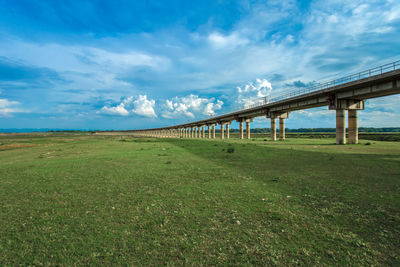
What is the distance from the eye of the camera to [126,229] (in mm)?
4309

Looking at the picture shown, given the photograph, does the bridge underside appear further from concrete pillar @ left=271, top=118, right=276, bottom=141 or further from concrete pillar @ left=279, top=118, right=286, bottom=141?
concrete pillar @ left=279, top=118, right=286, bottom=141

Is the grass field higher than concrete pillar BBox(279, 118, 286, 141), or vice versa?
concrete pillar BBox(279, 118, 286, 141)

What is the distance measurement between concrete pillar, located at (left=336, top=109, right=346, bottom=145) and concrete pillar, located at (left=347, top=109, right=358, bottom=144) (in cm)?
103

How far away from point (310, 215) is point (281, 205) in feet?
2.67

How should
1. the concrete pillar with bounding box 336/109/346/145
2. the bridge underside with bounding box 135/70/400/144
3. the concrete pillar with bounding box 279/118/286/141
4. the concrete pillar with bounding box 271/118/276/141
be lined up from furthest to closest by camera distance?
1. the concrete pillar with bounding box 279/118/286/141
2. the concrete pillar with bounding box 271/118/276/141
3. the concrete pillar with bounding box 336/109/346/145
4. the bridge underside with bounding box 135/70/400/144

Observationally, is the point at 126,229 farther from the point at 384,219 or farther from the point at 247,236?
the point at 384,219

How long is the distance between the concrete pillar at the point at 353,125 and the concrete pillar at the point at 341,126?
1031 mm

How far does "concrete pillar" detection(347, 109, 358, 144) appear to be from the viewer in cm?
3295

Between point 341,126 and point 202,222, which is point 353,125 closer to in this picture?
point 341,126

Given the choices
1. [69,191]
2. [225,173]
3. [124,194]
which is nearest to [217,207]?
[124,194]

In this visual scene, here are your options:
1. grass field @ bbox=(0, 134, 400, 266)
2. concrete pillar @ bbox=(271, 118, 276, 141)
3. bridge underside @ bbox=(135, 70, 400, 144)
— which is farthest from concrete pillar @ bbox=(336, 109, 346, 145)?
grass field @ bbox=(0, 134, 400, 266)

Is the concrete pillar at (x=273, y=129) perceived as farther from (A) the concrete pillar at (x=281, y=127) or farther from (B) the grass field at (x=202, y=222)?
(B) the grass field at (x=202, y=222)

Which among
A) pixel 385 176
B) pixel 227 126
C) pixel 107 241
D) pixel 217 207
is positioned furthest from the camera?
pixel 227 126

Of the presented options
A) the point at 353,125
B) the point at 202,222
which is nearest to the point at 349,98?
the point at 353,125
